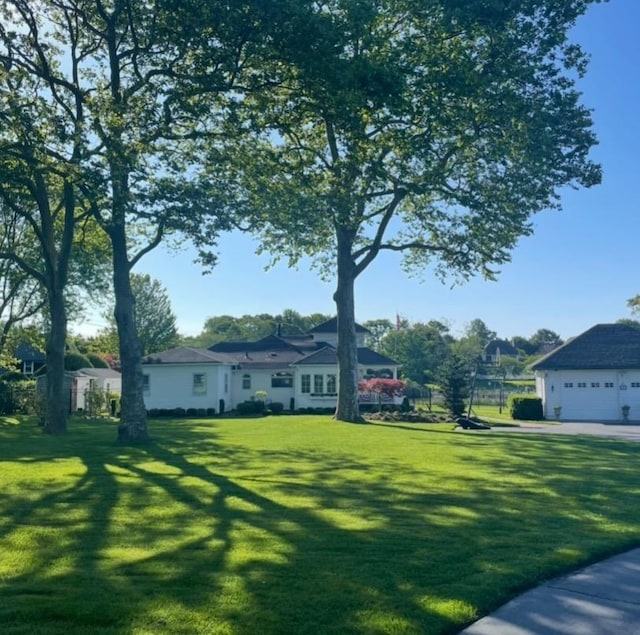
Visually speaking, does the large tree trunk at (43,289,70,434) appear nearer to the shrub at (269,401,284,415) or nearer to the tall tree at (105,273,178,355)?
the shrub at (269,401,284,415)

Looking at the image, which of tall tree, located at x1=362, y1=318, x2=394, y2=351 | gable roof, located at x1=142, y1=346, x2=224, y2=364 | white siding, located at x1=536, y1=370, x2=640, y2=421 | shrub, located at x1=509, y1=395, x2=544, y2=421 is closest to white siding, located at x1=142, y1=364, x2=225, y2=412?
gable roof, located at x1=142, y1=346, x2=224, y2=364

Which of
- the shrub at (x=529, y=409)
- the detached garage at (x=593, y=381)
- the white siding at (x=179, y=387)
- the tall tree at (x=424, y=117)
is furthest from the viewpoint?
the white siding at (x=179, y=387)

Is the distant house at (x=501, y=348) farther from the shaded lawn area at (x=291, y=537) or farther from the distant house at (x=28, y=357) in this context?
the shaded lawn area at (x=291, y=537)

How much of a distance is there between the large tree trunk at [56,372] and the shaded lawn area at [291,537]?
7.58 metres

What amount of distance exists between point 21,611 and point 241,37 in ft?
40.6

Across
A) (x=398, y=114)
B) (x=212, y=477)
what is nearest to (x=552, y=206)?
(x=398, y=114)

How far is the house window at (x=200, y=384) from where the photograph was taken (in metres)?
34.6

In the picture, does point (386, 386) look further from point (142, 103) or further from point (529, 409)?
point (142, 103)

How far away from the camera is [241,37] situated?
44.9 ft

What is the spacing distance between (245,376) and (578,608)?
34.5 m

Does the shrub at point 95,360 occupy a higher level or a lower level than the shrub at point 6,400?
higher

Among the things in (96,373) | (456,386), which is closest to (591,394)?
(456,386)

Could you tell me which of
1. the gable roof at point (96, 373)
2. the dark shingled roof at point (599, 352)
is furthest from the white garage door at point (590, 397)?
the gable roof at point (96, 373)

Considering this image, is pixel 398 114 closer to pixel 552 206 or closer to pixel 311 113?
pixel 311 113
